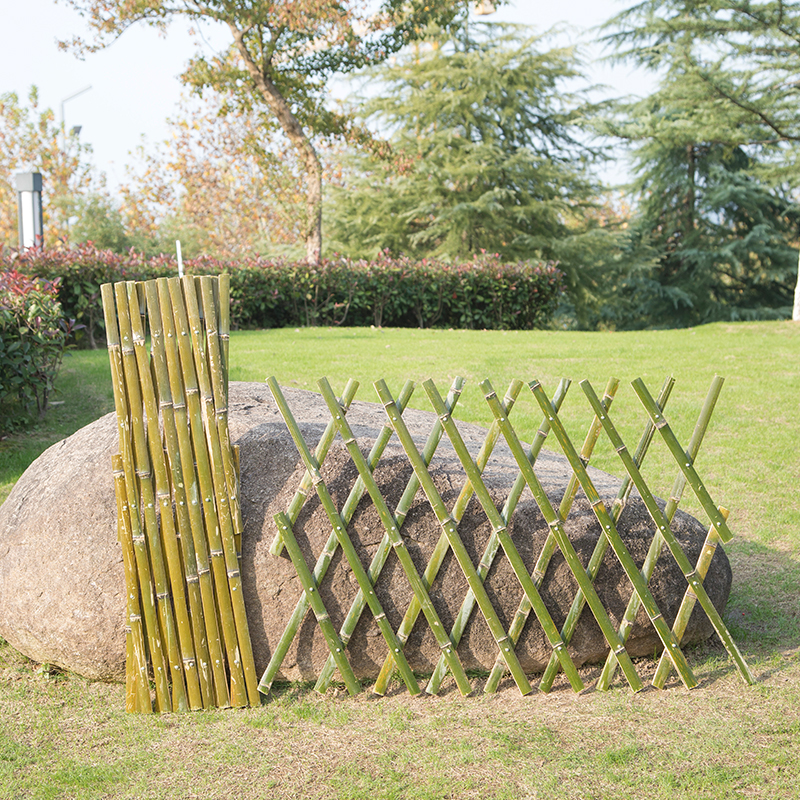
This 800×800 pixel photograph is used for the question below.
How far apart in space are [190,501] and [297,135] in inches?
600

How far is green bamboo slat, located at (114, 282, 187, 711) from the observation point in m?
3.20

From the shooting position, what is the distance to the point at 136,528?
3242mm

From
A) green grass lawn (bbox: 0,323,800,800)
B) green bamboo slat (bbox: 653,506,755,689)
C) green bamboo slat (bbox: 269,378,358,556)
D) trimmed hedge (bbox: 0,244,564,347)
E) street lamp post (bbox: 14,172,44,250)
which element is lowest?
green grass lawn (bbox: 0,323,800,800)

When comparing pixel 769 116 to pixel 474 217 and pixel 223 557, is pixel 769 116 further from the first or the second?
pixel 223 557

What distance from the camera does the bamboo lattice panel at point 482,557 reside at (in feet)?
10.8

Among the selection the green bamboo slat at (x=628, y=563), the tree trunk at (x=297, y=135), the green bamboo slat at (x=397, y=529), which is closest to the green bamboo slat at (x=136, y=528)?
the green bamboo slat at (x=397, y=529)

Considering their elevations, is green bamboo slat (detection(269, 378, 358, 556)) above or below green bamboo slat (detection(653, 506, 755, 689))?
above

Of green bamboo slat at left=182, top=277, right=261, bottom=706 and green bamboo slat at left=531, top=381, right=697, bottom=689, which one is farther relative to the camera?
green bamboo slat at left=531, top=381, right=697, bottom=689

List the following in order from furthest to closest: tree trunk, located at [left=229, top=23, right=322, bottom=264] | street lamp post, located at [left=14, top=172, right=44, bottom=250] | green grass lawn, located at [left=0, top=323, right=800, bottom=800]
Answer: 1. tree trunk, located at [left=229, top=23, right=322, bottom=264]
2. street lamp post, located at [left=14, top=172, right=44, bottom=250]
3. green grass lawn, located at [left=0, top=323, right=800, bottom=800]

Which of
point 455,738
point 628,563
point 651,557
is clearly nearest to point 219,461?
point 455,738

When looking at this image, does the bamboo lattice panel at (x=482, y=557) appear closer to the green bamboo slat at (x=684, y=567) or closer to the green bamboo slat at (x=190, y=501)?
the green bamboo slat at (x=684, y=567)

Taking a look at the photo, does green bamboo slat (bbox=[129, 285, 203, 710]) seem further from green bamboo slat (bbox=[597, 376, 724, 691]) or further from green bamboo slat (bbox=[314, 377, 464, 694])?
green bamboo slat (bbox=[597, 376, 724, 691])

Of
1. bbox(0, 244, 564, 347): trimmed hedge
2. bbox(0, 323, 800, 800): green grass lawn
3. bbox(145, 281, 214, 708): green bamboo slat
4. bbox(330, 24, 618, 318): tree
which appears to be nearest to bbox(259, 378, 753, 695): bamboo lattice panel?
bbox(0, 323, 800, 800): green grass lawn

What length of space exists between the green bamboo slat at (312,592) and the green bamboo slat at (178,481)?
399 mm
